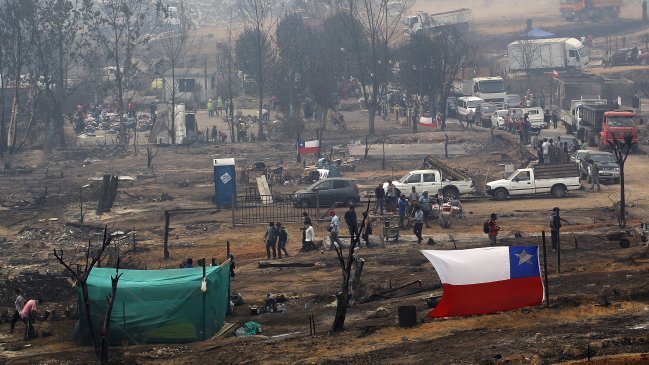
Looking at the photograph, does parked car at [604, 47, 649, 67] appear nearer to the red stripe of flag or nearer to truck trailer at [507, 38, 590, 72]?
truck trailer at [507, 38, 590, 72]

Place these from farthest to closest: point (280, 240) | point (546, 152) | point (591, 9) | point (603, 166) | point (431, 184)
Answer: point (591, 9) < point (546, 152) < point (603, 166) < point (431, 184) < point (280, 240)

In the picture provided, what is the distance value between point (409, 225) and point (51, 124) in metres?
36.3

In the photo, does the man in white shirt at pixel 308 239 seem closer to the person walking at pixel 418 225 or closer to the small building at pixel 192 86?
the person walking at pixel 418 225

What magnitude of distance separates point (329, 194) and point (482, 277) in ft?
60.0

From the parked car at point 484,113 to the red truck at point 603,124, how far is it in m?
9.27

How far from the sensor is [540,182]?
38500mm

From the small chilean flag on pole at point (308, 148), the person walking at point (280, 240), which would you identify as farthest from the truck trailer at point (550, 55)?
the person walking at point (280, 240)

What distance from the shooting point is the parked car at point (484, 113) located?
2483 inches

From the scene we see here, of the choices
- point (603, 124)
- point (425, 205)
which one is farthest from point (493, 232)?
point (603, 124)

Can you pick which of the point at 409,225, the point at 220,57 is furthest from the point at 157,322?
the point at 220,57

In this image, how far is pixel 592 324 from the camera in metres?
19.4

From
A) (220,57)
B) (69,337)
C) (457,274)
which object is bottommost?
(69,337)

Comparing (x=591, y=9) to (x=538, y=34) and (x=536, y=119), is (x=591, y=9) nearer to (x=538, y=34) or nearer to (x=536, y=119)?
(x=538, y=34)

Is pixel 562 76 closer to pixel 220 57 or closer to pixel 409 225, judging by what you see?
pixel 220 57
